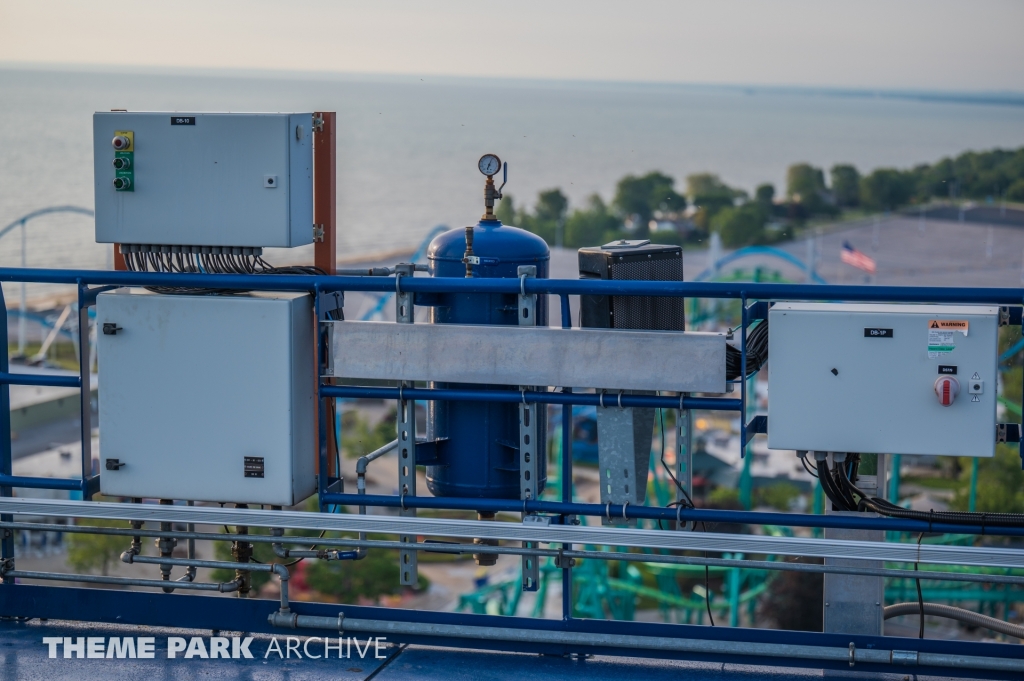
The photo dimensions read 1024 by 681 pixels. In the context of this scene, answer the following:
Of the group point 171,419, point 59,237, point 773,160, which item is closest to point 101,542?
point 171,419

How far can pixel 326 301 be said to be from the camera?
3910 millimetres

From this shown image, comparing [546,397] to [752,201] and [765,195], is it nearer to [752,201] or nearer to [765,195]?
[752,201]

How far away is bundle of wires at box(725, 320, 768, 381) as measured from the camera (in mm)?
3533

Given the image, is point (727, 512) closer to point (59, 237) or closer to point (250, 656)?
point (250, 656)

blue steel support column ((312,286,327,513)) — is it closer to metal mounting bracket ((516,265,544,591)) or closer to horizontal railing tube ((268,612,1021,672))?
horizontal railing tube ((268,612,1021,672))

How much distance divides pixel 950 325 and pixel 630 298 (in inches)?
40.0

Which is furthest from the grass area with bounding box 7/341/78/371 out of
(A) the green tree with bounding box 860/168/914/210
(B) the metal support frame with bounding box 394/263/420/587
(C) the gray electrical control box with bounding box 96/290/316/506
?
(A) the green tree with bounding box 860/168/914/210

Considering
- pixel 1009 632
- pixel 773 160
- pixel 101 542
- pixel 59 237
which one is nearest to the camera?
pixel 1009 632

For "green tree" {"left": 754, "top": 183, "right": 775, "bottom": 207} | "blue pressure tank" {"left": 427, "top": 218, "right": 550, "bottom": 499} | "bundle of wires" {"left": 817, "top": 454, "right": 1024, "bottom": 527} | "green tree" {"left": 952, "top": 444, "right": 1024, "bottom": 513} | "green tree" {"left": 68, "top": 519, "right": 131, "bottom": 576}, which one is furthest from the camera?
"green tree" {"left": 754, "top": 183, "right": 775, "bottom": 207}

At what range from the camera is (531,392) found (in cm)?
361

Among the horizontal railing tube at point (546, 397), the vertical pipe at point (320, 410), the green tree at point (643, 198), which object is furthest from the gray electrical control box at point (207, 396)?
the green tree at point (643, 198)

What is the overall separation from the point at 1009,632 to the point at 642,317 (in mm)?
1655

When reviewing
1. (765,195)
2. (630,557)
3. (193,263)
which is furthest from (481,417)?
(765,195)

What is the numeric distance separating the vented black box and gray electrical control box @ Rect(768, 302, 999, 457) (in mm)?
451
